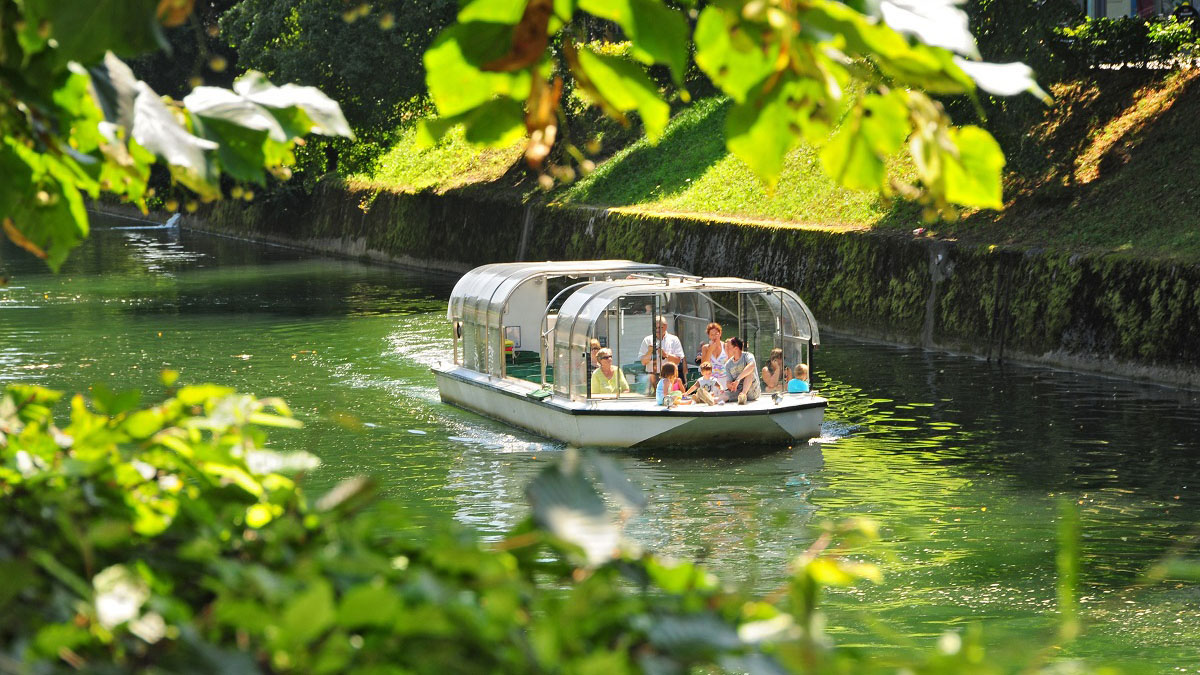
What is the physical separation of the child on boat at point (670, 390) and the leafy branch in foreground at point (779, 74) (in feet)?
52.6

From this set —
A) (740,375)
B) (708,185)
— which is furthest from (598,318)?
(708,185)

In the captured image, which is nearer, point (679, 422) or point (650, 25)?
point (650, 25)

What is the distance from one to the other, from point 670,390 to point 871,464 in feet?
8.63

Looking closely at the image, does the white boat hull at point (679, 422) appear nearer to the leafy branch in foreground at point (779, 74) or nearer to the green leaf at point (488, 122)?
the green leaf at point (488, 122)

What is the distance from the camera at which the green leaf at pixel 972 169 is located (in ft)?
8.62

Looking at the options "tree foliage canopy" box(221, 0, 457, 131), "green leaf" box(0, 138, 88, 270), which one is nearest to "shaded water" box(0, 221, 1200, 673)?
"green leaf" box(0, 138, 88, 270)

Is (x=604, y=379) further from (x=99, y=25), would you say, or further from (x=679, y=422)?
(x=99, y=25)

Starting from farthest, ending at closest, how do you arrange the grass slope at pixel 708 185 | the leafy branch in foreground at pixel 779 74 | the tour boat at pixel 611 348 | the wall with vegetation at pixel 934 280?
1. the grass slope at pixel 708 185
2. the wall with vegetation at pixel 934 280
3. the tour boat at pixel 611 348
4. the leafy branch in foreground at pixel 779 74

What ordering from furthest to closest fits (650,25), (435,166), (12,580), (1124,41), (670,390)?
(435,166), (1124,41), (670,390), (650,25), (12,580)

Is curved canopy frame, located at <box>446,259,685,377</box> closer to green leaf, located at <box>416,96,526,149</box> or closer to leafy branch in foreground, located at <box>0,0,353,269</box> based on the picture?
leafy branch in foreground, located at <box>0,0,353,269</box>

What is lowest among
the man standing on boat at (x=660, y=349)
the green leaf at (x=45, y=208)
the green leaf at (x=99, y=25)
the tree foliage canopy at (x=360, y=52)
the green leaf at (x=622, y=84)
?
the man standing on boat at (x=660, y=349)

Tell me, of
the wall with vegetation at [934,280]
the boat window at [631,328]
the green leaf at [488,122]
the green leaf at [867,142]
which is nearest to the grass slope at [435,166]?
the wall with vegetation at [934,280]

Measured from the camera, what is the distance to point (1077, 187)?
1053 inches

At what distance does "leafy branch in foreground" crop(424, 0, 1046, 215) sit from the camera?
2479 mm
